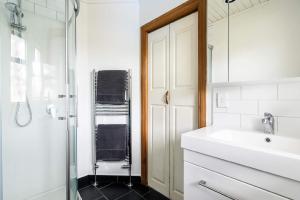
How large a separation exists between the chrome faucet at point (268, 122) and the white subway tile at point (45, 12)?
195cm

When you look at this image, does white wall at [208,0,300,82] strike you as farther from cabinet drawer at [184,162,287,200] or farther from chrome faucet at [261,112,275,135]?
cabinet drawer at [184,162,287,200]

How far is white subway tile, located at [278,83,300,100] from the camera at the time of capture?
884 mm

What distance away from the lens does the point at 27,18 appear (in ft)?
4.56

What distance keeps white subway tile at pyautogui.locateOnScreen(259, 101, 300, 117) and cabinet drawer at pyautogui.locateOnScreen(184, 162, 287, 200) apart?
0.54 meters

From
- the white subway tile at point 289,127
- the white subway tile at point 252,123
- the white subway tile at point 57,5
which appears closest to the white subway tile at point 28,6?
the white subway tile at point 57,5

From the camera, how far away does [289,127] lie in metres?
0.91

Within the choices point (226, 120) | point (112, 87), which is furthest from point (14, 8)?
A: point (226, 120)

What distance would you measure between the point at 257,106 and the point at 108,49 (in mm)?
1675

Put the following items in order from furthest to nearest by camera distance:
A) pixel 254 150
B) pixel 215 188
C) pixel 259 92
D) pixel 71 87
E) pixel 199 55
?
1. pixel 71 87
2. pixel 199 55
3. pixel 259 92
4. pixel 215 188
5. pixel 254 150

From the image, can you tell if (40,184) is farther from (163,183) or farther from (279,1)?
(279,1)

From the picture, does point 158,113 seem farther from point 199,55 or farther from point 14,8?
point 14,8

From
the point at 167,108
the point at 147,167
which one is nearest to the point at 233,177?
the point at 167,108

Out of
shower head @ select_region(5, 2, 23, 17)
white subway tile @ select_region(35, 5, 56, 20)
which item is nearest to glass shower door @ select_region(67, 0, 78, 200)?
white subway tile @ select_region(35, 5, 56, 20)

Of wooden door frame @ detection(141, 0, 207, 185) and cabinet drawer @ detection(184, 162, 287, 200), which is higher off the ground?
wooden door frame @ detection(141, 0, 207, 185)
